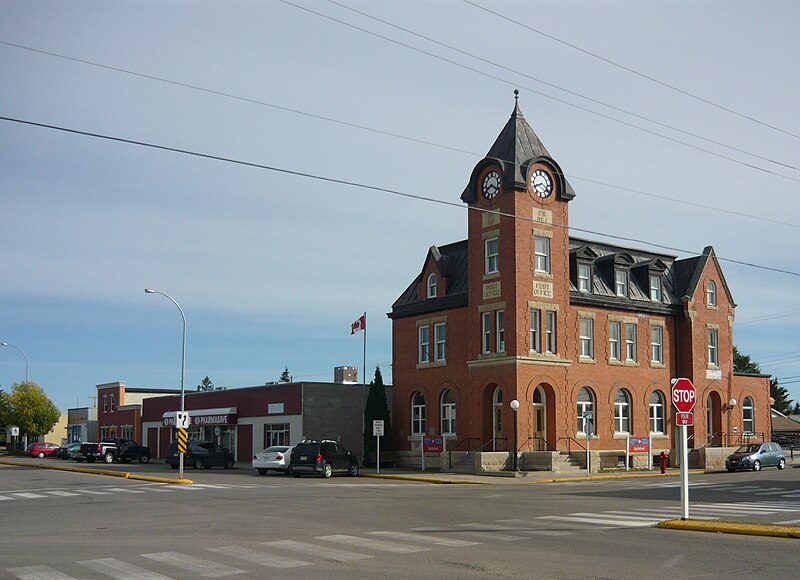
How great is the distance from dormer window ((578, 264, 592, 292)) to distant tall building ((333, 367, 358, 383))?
2088 cm

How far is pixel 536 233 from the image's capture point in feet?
145

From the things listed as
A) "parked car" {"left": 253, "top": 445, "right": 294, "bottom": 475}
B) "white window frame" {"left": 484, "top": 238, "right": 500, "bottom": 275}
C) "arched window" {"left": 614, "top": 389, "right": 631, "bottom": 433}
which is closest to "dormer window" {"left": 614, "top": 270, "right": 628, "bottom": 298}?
"arched window" {"left": 614, "top": 389, "right": 631, "bottom": 433}

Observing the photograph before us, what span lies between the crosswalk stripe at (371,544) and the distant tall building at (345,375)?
150 ft

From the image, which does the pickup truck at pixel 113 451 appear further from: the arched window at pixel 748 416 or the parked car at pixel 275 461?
the arched window at pixel 748 416

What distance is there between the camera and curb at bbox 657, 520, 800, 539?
16656mm

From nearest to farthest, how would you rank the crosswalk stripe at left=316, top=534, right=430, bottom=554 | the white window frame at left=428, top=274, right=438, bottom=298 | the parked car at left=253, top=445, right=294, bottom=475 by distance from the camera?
the crosswalk stripe at left=316, top=534, right=430, bottom=554
the parked car at left=253, top=445, right=294, bottom=475
the white window frame at left=428, top=274, right=438, bottom=298

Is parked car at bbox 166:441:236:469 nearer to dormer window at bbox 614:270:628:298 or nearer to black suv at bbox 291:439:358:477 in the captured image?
black suv at bbox 291:439:358:477

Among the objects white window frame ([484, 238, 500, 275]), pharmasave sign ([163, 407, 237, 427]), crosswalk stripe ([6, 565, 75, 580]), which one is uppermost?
white window frame ([484, 238, 500, 275])

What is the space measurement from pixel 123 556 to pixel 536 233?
32958 mm

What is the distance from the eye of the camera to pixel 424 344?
50.0 meters

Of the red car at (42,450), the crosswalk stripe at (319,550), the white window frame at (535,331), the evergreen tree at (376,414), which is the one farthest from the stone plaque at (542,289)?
the red car at (42,450)

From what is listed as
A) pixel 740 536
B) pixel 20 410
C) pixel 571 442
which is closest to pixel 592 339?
pixel 571 442

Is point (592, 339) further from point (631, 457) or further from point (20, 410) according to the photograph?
point (20, 410)

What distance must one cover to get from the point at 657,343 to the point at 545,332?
10.1 m
